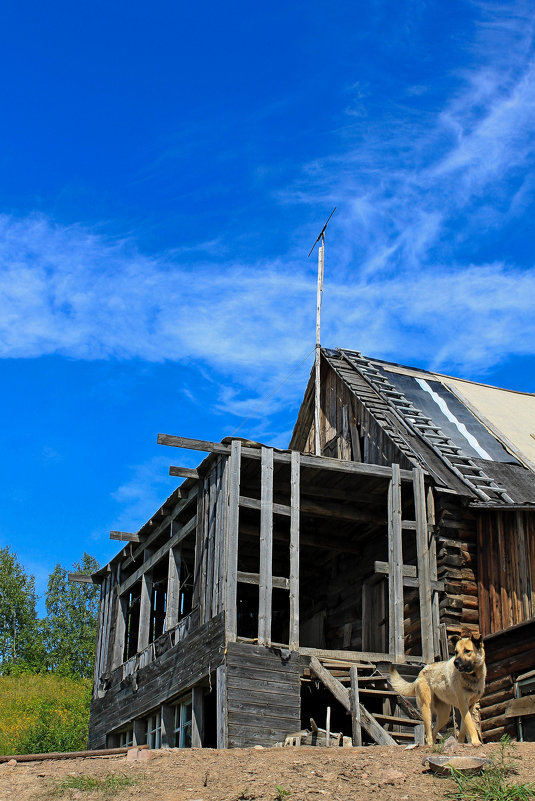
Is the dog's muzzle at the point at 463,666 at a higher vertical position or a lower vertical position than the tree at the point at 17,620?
lower

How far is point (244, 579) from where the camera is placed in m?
17.5

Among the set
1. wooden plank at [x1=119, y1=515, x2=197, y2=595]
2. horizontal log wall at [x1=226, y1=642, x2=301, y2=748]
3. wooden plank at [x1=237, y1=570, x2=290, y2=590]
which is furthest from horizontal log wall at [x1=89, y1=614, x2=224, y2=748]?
wooden plank at [x1=119, y1=515, x2=197, y2=595]

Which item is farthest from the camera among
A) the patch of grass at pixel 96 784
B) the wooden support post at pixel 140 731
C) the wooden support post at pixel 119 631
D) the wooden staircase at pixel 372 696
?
the wooden support post at pixel 119 631

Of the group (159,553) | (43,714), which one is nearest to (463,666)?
(159,553)

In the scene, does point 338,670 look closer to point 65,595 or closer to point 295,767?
point 295,767

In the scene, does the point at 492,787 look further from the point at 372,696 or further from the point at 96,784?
the point at 372,696

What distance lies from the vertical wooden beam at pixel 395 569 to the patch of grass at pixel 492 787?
8.29 metres

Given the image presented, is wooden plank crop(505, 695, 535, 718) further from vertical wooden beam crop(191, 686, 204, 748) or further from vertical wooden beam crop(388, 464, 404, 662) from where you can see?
vertical wooden beam crop(191, 686, 204, 748)

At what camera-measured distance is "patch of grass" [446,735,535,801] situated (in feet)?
27.4

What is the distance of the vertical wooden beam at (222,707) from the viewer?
51.7ft

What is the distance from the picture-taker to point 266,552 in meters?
17.8

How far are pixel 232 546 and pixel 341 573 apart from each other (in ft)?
22.6

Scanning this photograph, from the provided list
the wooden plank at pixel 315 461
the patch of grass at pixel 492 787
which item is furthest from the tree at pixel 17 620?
the patch of grass at pixel 492 787

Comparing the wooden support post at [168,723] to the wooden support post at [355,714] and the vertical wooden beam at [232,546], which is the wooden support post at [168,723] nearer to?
the vertical wooden beam at [232,546]
